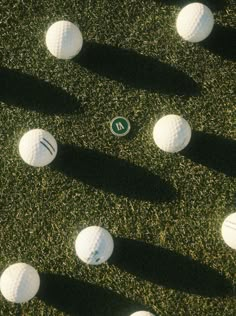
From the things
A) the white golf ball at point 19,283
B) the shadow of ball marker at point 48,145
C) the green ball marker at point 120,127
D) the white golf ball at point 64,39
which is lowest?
the white golf ball at point 19,283

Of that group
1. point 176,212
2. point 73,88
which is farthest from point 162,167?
point 73,88

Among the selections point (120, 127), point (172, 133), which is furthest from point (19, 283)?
point (172, 133)

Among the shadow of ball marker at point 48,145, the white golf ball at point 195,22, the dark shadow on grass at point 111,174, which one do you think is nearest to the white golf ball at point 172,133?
the dark shadow on grass at point 111,174

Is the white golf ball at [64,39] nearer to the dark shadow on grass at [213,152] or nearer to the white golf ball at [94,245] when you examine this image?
the dark shadow on grass at [213,152]

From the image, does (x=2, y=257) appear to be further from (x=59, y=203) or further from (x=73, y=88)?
(x=73, y=88)

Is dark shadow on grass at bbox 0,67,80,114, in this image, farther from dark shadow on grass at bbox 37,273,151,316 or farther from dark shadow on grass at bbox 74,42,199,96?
dark shadow on grass at bbox 37,273,151,316

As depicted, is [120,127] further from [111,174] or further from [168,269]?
[168,269]
